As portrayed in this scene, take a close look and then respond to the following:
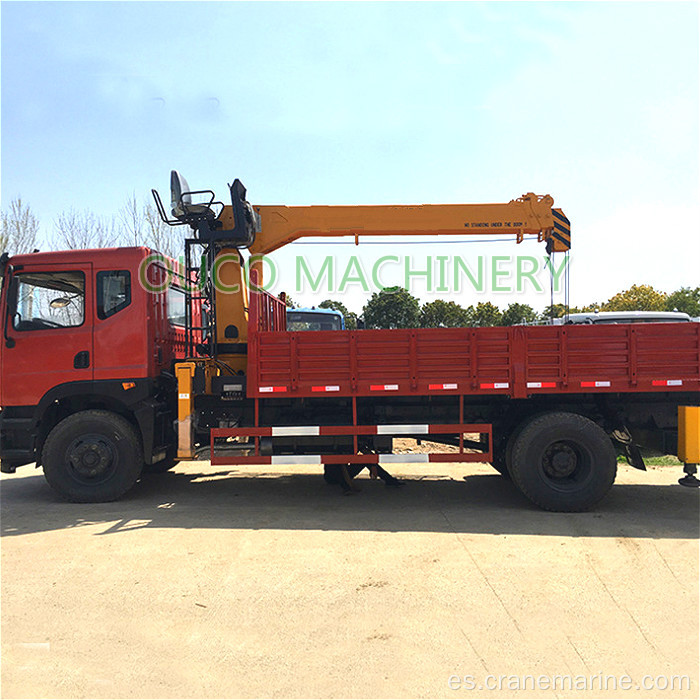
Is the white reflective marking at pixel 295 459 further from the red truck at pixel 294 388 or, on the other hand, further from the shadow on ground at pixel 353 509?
the shadow on ground at pixel 353 509

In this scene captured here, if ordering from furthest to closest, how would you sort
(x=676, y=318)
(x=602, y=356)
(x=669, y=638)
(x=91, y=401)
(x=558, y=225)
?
(x=676, y=318)
(x=558, y=225)
(x=91, y=401)
(x=602, y=356)
(x=669, y=638)

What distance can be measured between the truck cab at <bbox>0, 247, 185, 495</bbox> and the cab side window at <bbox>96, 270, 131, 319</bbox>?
0.5 inches

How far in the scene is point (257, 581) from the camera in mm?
4141

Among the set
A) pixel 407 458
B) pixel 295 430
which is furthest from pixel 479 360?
pixel 295 430

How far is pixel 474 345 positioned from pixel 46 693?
15.7 feet

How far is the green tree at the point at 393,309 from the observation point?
84.2ft

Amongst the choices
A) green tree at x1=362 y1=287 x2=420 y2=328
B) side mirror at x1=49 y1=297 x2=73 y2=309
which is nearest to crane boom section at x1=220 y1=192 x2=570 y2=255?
side mirror at x1=49 y1=297 x2=73 y2=309

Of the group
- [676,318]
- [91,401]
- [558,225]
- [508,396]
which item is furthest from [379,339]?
[676,318]

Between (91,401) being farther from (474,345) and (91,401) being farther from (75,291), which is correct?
(474,345)

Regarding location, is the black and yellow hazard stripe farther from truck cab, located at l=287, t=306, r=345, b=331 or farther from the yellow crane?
truck cab, located at l=287, t=306, r=345, b=331

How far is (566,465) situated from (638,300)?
1277 inches

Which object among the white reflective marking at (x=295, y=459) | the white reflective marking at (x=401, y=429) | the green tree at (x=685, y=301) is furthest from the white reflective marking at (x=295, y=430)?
the green tree at (x=685, y=301)

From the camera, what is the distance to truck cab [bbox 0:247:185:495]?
6.31m

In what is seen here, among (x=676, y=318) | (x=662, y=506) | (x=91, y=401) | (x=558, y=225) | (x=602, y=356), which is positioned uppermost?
(x=558, y=225)
